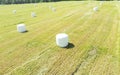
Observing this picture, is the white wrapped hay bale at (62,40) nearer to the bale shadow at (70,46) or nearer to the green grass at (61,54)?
the bale shadow at (70,46)

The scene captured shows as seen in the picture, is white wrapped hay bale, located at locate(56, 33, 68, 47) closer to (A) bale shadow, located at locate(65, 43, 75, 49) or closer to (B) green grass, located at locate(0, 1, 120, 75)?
(A) bale shadow, located at locate(65, 43, 75, 49)

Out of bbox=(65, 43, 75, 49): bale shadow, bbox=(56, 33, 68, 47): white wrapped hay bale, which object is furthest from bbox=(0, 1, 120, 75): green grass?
bbox=(56, 33, 68, 47): white wrapped hay bale

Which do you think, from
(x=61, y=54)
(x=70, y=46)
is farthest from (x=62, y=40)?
(x=61, y=54)

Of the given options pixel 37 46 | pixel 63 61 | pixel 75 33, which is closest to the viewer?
pixel 63 61

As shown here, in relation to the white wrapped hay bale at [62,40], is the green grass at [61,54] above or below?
below

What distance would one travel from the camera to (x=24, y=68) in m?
13.0

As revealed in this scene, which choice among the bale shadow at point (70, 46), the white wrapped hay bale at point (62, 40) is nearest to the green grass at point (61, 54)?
the bale shadow at point (70, 46)

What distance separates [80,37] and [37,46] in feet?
16.1

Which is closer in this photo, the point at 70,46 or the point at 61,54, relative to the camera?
the point at 61,54

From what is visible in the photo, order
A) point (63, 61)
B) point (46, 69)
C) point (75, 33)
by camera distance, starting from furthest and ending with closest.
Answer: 1. point (75, 33)
2. point (63, 61)
3. point (46, 69)

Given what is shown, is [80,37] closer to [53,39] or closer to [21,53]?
[53,39]

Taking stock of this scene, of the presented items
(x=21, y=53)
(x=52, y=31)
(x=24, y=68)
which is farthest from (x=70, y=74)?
(x=52, y=31)

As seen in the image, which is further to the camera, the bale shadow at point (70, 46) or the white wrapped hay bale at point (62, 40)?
the bale shadow at point (70, 46)

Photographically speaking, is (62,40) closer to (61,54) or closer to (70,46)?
(70,46)
